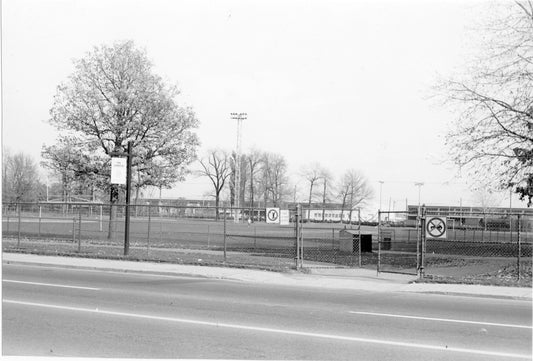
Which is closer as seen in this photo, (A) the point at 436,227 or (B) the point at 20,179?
(A) the point at 436,227

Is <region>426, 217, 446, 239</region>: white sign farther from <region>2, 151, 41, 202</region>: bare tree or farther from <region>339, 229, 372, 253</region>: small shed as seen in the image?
<region>2, 151, 41, 202</region>: bare tree

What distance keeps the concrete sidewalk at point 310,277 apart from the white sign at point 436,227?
137 cm

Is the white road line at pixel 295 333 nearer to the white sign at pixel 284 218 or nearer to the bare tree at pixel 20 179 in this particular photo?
the white sign at pixel 284 218

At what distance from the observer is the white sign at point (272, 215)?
58.3 feet

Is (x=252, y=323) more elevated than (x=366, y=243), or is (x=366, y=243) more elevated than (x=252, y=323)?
(x=366, y=243)

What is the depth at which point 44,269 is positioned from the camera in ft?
55.6

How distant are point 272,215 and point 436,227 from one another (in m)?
4.91

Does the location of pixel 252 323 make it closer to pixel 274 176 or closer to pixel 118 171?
pixel 118 171

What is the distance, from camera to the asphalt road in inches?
269

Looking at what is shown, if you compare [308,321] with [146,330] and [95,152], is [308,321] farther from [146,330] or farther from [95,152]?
[95,152]

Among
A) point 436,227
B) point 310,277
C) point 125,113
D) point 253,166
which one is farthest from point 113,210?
point 253,166

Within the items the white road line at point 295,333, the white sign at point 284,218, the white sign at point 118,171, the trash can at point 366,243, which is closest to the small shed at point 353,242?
the trash can at point 366,243

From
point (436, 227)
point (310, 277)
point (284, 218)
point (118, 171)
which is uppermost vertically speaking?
point (118, 171)

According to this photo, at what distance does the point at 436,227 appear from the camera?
15492mm
